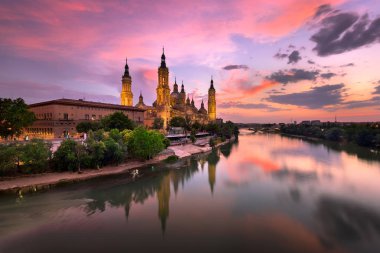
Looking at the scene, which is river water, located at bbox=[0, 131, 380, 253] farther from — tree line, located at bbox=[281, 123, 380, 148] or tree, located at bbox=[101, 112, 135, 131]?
tree line, located at bbox=[281, 123, 380, 148]

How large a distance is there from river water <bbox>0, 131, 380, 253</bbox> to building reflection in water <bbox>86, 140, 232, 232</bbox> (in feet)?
0.41

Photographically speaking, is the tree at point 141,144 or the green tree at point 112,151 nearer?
the green tree at point 112,151

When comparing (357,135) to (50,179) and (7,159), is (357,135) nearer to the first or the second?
(50,179)

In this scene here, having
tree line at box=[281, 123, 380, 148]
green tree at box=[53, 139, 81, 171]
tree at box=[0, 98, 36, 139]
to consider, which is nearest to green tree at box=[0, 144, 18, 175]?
green tree at box=[53, 139, 81, 171]

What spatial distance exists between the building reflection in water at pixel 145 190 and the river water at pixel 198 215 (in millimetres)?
125

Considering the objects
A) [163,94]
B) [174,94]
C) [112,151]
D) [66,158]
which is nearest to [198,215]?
[112,151]

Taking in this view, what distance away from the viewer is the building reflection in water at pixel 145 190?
25.5m

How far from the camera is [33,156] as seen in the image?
3228 centimetres

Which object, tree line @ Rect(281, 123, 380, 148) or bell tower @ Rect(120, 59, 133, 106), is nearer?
tree line @ Rect(281, 123, 380, 148)

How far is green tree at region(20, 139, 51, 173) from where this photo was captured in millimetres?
31922

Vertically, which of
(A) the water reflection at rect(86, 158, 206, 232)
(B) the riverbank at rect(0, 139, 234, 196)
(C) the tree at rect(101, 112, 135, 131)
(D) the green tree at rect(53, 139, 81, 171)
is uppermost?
(C) the tree at rect(101, 112, 135, 131)

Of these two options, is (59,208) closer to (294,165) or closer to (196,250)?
(196,250)

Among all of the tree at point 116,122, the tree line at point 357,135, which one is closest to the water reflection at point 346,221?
the tree at point 116,122

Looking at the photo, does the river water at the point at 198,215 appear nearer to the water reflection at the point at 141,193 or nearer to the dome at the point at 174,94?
the water reflection at the point at 141,193
